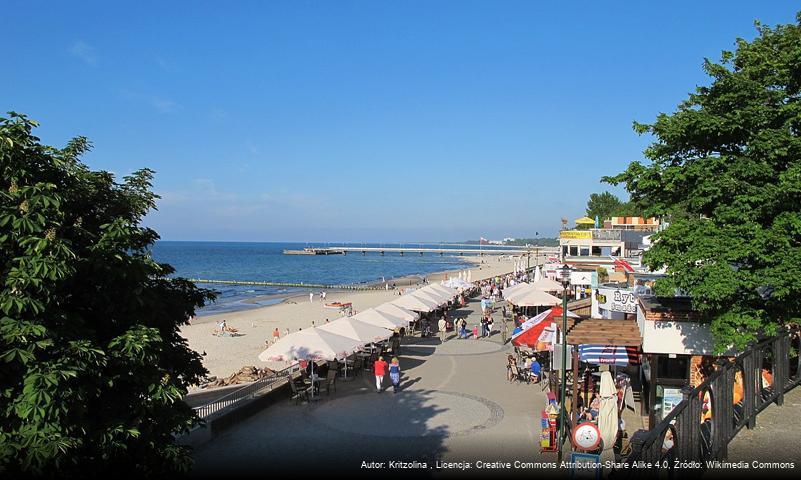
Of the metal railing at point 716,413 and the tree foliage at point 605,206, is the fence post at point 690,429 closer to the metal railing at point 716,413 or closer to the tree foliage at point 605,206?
the metal railing at point 716,413

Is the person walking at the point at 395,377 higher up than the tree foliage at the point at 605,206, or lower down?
lower down

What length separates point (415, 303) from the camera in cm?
2516

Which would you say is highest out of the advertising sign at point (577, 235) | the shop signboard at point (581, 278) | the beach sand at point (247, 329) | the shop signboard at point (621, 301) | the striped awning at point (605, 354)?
the advertising sign at point (577, 235)

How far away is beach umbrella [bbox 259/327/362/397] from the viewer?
15.4 metres

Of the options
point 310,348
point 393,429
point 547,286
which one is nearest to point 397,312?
point 310,348

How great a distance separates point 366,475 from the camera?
10.1 meters

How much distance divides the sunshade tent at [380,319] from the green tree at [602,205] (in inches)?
3519

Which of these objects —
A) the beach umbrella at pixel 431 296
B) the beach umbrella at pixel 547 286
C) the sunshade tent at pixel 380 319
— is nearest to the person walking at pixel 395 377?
the sunshade tent at pixel 380 319

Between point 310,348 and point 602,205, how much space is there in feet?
348

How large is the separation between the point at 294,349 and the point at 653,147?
34.8 feet

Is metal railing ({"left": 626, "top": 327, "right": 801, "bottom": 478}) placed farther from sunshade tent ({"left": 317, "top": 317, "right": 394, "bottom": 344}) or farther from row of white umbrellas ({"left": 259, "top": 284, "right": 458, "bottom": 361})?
sunshade tent ({"left": 317, "top": 317, "right": 394, "bottom": 344})

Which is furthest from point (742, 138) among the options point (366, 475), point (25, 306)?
point (25, 306)

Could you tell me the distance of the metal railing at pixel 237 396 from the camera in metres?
13.1

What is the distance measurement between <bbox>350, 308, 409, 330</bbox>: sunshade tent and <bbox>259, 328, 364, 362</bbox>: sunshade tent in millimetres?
3071
